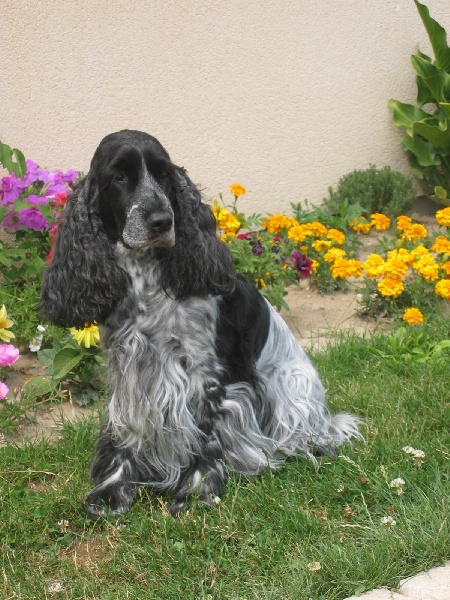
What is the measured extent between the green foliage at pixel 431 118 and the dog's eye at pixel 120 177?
3.81 meters

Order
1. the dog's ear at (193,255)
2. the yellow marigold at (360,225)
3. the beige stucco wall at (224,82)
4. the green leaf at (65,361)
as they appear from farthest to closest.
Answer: the yellow marigold at (360,225) → the beige stucco wall at (224,82) → the green leaf at (65,361) → the dog's ear at (193,255)

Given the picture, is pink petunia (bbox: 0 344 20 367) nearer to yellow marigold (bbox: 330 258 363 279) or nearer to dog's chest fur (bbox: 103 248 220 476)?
dog's chest fur (bbox: 103 248 220 476)

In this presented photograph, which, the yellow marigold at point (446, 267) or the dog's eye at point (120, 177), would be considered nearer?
the dog's eye at point (120, 177)

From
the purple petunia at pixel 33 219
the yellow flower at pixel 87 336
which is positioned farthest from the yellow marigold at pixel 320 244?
the yellow flower at pixel 87 336

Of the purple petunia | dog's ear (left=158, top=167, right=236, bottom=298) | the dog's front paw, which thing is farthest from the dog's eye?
the purple petunia

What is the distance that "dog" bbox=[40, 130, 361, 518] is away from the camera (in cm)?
328

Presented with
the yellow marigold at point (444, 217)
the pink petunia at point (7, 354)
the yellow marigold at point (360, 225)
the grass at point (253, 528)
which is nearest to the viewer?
the grass at point (253, 528)

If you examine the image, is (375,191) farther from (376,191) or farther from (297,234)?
(297,234)

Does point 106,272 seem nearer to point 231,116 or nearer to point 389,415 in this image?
point 389,415

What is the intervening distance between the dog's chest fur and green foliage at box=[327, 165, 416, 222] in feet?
10.7

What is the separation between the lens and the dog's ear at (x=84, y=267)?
3346 mm

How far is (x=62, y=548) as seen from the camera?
3.35 metres

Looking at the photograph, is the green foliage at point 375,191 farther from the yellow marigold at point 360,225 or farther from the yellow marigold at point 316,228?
the yellow marigold at point 316,228

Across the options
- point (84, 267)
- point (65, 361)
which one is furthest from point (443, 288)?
point (84, 267)
